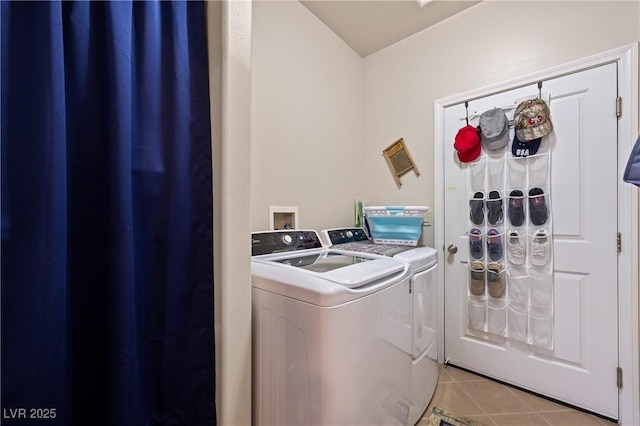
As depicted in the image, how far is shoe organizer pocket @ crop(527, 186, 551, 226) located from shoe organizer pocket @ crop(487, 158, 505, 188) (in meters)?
0.20

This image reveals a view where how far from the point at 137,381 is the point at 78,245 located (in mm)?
462

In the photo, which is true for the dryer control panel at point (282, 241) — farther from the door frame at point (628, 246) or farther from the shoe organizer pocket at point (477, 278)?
the door frame at point (628, 246)

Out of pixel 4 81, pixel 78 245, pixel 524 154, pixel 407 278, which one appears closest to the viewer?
pixel 4 81

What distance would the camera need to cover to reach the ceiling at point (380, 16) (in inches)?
80.5

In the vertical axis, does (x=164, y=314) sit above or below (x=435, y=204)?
below

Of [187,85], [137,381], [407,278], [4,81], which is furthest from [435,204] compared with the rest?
[4,81]

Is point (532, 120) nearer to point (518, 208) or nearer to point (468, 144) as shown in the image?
point (468, 144)

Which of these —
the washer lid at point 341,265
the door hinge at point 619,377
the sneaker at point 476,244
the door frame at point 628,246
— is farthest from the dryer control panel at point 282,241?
the door hinge at point 619,377

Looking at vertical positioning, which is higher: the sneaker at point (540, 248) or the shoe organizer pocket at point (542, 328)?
the sneaker at point (540, 248)

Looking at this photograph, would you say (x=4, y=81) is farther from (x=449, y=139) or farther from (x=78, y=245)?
(x=449, y=139)

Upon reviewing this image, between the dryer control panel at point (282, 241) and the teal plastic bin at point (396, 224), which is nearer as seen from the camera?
the dryer control panel at point (282, 241)

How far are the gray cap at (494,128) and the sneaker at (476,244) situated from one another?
64 cm

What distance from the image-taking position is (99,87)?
2.64ft

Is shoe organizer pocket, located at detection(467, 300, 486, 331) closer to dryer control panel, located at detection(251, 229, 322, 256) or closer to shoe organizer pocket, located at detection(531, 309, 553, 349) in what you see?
A: shoe organizer pocket, located at detection(531, 309, 553, 349)
